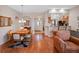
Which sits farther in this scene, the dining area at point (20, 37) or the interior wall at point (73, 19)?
the dining area at point (20, 37)

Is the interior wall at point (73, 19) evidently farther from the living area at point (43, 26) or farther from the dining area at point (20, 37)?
the dining area at point (20, 37)

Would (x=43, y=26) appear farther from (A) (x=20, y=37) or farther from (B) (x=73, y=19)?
(A) (x=20, y=37)

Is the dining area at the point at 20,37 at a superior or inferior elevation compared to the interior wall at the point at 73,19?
inferior

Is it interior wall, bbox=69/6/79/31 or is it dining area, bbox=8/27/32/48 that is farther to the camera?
dining area, bbox=8/27/32/48

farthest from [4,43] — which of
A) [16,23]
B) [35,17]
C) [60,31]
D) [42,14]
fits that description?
[60,31]

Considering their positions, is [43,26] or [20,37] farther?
[20,37]

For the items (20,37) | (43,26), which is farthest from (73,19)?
(20,37)

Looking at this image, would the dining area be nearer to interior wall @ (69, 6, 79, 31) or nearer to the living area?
the living area

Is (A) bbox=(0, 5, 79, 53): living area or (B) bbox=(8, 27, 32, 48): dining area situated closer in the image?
(A) bbox=(0, 5, 79, 53): living area

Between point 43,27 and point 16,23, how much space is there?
1080 millimetres

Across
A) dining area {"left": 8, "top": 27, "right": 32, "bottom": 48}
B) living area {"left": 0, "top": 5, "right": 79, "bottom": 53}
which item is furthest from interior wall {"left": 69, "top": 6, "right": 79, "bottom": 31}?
dining area {"left": 8, "top": 27, "right": 32, "bottom": 48}

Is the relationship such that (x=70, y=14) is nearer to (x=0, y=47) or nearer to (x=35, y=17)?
(x=35, y=17)

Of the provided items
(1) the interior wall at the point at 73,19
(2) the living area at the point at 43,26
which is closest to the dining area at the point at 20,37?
(2) the living area at the point at 43,26

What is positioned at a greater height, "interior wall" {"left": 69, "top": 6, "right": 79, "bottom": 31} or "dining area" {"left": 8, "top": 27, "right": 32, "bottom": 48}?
"interior wall" {"left": 69, "top": 6, "right": 79, "bottom": 31}
